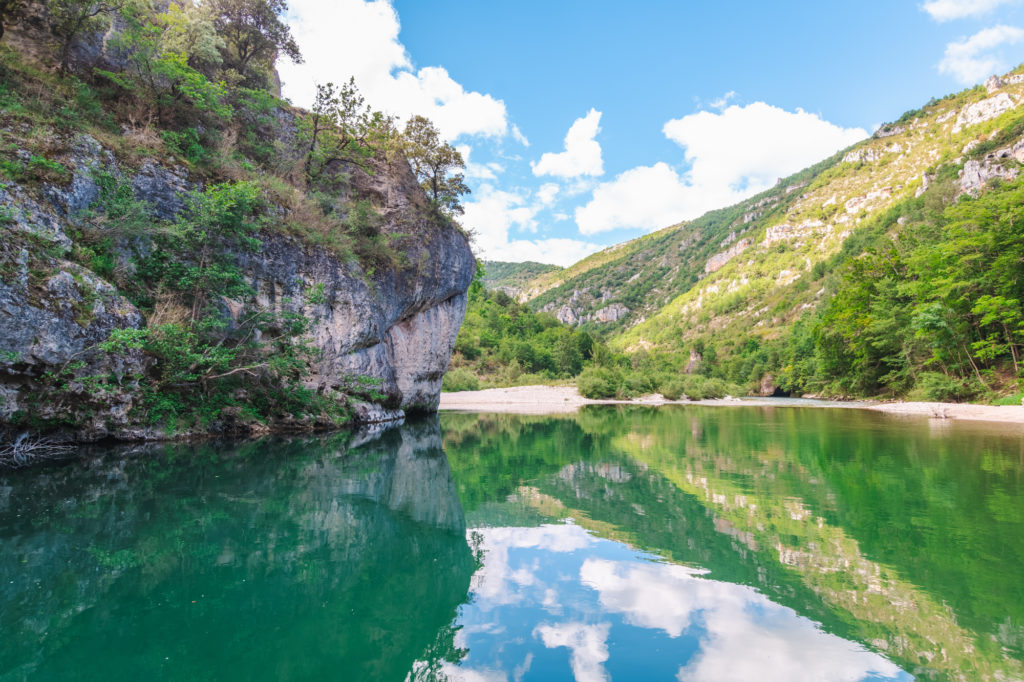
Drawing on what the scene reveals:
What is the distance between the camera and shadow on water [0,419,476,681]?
12.5 feet

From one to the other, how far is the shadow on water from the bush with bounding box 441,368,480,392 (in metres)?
40.6

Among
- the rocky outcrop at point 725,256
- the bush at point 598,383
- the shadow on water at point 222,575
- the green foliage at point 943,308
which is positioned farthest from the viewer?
the rocky outcrop at point 725,256

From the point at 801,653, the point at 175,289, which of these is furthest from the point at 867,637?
the point at 175,289

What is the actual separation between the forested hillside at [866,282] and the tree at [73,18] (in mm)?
44221

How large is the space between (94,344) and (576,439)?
1712 centimetres

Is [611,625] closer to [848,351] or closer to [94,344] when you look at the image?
[94,344]

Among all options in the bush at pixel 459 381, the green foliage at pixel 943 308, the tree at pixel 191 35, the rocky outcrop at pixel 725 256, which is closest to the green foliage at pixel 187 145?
the tree at pixel 191 35

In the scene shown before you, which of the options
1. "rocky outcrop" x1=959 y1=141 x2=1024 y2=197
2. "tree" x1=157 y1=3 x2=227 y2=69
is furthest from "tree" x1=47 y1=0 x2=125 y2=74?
"rocky outcrop" x1=959 y1=141 x2=1024 y2=197

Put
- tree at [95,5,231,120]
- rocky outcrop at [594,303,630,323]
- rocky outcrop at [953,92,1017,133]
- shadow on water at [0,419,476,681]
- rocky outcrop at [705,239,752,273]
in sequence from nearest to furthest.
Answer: shadow on water at [0,419,476,681] → tree at [95,5,231,120] → rocky outcrop at [953,92,1017,133] → rocky outcrop at [705,239,752,273] → rocky outcrop at [594,303,630,323]

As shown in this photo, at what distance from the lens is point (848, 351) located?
43688 millimetres

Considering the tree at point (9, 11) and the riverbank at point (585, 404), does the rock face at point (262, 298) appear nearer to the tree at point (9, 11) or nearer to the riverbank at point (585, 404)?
the tree at point (9, 11)

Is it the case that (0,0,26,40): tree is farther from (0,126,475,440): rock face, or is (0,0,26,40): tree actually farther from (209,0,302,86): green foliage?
(209,0,302,86): green foliage

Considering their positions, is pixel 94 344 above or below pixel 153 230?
below

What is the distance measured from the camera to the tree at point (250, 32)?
907 inches
